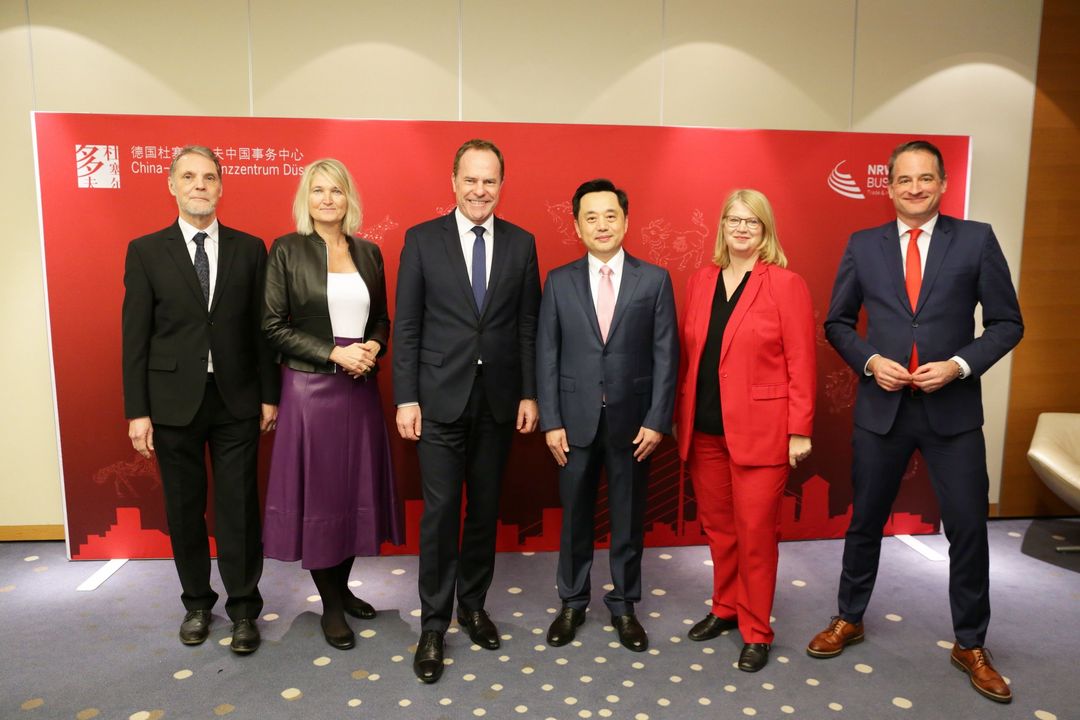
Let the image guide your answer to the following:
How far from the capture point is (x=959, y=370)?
2.82m

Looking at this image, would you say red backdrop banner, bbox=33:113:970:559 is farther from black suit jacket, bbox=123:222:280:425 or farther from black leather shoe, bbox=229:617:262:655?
black leather shoe, bbox=229:617:262:655

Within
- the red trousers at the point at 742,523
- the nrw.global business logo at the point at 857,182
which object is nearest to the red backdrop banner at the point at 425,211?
the nrw.global business logo at the point at 857,182

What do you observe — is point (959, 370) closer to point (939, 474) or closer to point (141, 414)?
point (939, 474)

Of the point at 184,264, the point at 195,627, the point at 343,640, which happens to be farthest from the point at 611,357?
the point at 195,627

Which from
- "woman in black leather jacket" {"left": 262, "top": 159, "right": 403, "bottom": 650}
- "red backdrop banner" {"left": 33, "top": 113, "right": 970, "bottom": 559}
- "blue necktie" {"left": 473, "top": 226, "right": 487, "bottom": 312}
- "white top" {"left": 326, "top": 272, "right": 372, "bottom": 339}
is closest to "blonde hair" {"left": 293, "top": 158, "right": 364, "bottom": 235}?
"woman in black leather jacket" {"left": 262, "top": 159, "right": 403, "bottom": 650}

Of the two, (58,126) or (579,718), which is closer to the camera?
(579,718)

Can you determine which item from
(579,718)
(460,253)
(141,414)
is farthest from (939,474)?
(141,414)

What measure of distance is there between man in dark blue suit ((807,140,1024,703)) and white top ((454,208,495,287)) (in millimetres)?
1481

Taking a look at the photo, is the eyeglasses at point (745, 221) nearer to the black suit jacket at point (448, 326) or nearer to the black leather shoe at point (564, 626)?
the black suit jacket at point (448, 326)

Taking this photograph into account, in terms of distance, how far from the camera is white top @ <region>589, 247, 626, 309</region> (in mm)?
3037

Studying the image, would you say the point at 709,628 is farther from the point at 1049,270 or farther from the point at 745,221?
the point at 1049,270

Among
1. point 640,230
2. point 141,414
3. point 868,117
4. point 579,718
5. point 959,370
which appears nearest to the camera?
point 579,718

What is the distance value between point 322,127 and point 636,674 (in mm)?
2924

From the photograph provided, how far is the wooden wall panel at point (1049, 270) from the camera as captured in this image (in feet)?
14.6
